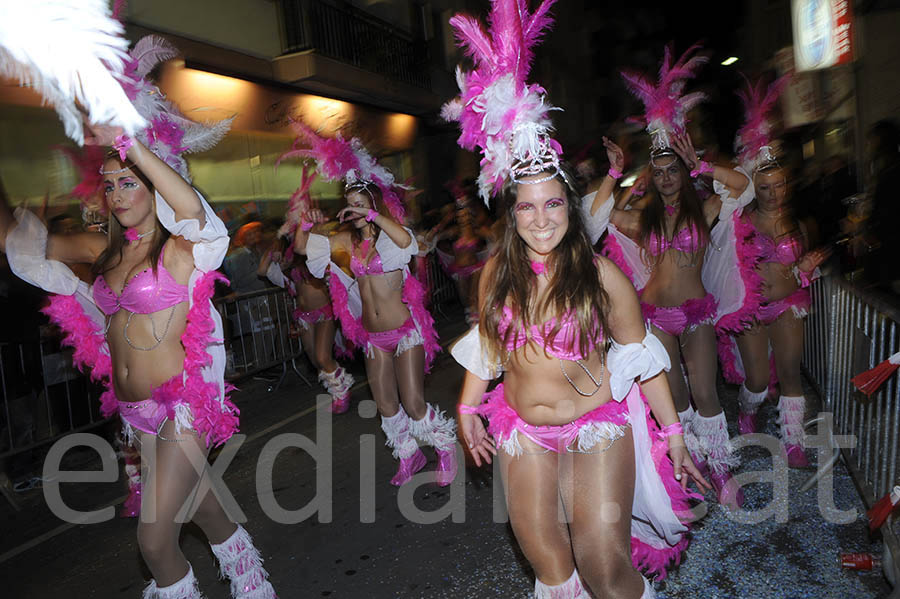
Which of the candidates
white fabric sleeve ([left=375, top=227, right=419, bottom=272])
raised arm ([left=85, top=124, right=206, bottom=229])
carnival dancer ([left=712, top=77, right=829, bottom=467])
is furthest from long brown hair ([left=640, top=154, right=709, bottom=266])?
raised arm ([left=85, top=124, right=206, bottom=229])

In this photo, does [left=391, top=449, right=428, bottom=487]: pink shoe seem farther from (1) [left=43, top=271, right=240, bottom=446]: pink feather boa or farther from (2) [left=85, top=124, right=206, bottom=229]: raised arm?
(2) [left=85, top=124, right=206, bottom=229]: raised arm

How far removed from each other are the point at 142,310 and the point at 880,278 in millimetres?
4152

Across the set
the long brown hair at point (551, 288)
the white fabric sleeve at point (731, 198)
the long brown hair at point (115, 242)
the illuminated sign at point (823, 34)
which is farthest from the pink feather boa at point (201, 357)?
the illuminated sign at point (823, 34)

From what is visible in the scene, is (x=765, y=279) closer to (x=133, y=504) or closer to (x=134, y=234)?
(x=134, y=234)

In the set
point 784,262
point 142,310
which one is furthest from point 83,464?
point 784,262

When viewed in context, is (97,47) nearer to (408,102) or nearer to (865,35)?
(865,35)

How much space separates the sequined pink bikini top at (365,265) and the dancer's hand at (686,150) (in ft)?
7.09

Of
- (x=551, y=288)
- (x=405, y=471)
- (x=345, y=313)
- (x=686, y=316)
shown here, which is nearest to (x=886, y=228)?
(x=686, y=316)

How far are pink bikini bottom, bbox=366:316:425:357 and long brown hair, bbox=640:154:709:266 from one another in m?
1.69

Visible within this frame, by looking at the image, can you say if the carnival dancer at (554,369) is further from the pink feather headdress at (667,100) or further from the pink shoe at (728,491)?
the pink feather headdress at (667,100)

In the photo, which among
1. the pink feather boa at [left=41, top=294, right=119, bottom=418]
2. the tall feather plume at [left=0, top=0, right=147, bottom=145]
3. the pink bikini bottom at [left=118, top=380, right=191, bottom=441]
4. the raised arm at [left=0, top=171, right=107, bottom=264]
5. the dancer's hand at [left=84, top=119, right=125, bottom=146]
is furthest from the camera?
the pink feather boa at [left=41, top=294, right=119, bottom=418]

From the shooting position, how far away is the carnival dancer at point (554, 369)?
8.21ft

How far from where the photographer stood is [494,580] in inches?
139

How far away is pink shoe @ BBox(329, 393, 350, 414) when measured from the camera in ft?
23.3
